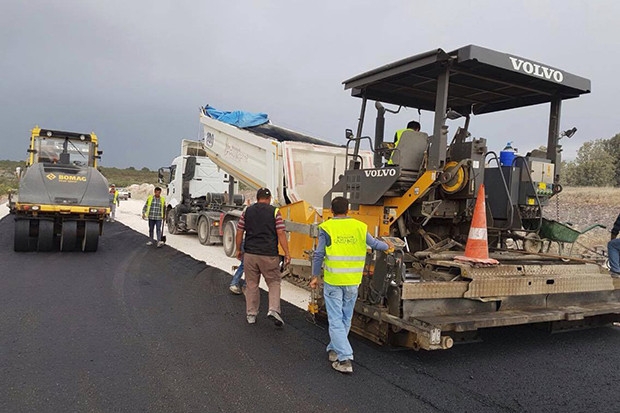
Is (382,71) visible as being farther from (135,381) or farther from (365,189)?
(135,381)

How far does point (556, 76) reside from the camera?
17.7 feet

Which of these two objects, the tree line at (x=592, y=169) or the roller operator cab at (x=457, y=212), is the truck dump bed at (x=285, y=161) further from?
the tree line at (x=592, y=169)

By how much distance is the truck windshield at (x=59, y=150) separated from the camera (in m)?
11.9

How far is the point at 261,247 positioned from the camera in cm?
562

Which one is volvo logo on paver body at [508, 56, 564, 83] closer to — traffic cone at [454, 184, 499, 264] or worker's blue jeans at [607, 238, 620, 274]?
traffic cone at [454, 184, 499, 264]

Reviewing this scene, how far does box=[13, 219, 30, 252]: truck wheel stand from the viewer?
1001 cm

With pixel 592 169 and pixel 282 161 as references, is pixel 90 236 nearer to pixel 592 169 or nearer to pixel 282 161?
pixel 282 161

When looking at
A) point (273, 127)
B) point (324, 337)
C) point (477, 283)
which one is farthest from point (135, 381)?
point (273, 127)

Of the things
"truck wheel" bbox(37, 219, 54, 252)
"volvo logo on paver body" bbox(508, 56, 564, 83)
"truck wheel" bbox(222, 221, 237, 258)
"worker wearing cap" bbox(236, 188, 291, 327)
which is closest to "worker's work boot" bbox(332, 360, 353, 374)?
"worker wearing cap" bbox(236, 188, 291, 327)

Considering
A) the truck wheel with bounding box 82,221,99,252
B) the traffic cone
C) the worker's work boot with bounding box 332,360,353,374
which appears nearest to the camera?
the worker's work boot with bounding box 332,360,353,374

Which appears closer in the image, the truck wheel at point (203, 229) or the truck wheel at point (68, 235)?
the truck wheel at point (68, 235)

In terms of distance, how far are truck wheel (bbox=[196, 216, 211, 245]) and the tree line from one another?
24.8 meters

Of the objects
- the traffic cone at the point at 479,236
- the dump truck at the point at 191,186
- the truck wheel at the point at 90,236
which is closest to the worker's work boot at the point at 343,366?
the traffic cone at the point at 479,236

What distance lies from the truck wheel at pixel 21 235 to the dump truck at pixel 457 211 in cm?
706
